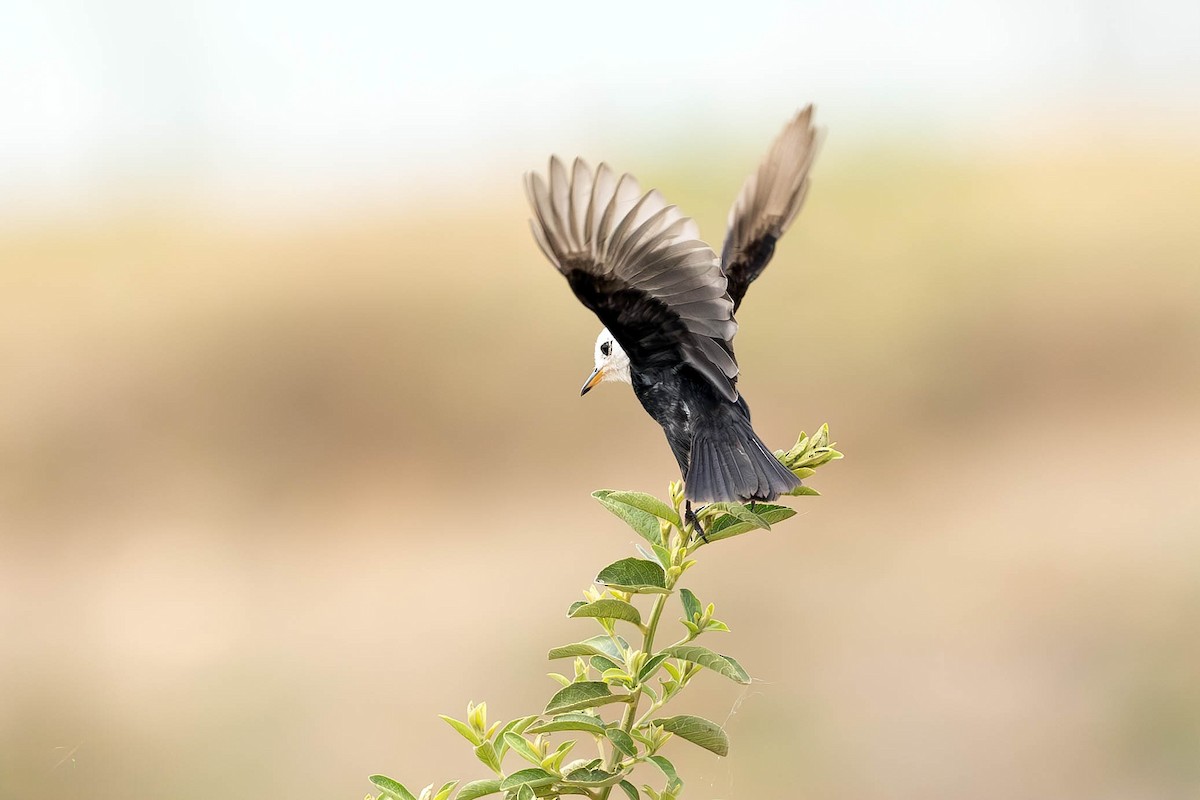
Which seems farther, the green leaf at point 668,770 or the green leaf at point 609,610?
the green leaf at point 609,610

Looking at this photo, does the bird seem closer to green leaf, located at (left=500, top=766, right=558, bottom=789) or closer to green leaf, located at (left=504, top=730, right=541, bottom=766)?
green leaf, located at (left=504, top=730, right=541, bottom=766)

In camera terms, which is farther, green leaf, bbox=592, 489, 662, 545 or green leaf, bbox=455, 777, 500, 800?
green leaf, bbox=592, 489, 662, 545

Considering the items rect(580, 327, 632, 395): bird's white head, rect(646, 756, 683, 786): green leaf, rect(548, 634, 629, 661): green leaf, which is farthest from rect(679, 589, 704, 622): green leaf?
rect(580, 327, 632, 395): bird's white head

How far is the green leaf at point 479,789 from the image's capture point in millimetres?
1587

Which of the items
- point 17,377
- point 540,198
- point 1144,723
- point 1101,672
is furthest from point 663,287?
point 17,377

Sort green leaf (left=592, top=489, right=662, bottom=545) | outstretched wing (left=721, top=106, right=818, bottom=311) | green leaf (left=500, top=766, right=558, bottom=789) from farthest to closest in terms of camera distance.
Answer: outstretched wing (left=721, top=106, right=818, bottom=311), green leaf (left=592, top=489, right=662, bottom=545), green leaf (left=500, top=766, right=558, bottom=789)

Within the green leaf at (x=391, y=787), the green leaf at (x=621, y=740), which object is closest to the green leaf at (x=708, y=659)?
the green leaf at (x=621, y=740)

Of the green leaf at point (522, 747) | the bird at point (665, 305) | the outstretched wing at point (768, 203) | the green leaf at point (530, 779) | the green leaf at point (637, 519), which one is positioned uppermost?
the outstretched wing at point (768, 203)

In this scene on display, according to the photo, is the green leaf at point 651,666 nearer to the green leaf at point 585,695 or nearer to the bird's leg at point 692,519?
the green leaf at point 585,695

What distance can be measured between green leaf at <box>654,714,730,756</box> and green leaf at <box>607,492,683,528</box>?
11.8 inches

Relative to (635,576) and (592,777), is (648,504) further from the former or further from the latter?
(592,777)

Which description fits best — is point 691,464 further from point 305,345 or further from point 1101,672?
point 305,345

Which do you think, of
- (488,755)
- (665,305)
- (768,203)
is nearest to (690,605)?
(488,755)

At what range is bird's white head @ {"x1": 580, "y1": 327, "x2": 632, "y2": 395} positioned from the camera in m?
3.13
